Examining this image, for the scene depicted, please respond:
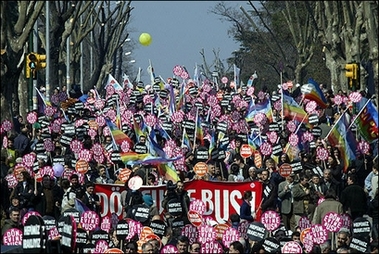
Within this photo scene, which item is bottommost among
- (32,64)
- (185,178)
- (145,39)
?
(185,178)

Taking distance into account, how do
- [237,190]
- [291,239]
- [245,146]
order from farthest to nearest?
[245,146] < [237,190] < [291,239]

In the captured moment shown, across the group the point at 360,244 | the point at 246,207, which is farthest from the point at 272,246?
the point at 246,207

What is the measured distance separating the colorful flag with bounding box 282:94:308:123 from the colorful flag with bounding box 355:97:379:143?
5380 millimetres

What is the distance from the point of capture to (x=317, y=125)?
28156mm

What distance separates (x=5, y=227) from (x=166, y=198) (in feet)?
11.1

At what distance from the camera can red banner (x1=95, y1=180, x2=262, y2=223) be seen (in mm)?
20750

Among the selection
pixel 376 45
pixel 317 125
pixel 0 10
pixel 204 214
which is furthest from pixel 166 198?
pixel 317 125

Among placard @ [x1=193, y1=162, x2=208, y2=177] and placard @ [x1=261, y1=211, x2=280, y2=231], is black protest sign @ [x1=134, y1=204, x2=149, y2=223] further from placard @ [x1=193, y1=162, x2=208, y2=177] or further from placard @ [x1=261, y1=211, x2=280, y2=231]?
placard @ [x1=193, y1=162, x2=208, y2=177]

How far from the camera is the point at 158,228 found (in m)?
18.1

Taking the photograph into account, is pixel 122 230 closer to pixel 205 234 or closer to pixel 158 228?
pixel 158 228

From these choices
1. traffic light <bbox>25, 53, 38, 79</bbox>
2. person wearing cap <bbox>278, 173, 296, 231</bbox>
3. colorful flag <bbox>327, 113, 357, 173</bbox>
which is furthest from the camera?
traffic light <bbox>25, 53, 38, 79</bbox>

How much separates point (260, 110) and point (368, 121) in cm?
793

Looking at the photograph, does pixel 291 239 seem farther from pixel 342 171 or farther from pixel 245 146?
pixel 245 146

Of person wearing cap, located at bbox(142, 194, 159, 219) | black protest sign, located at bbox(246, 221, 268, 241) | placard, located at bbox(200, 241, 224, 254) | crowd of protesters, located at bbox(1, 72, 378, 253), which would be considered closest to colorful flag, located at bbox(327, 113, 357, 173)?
crowd of protesters, located at bbox(1, 72, 378, 253)
